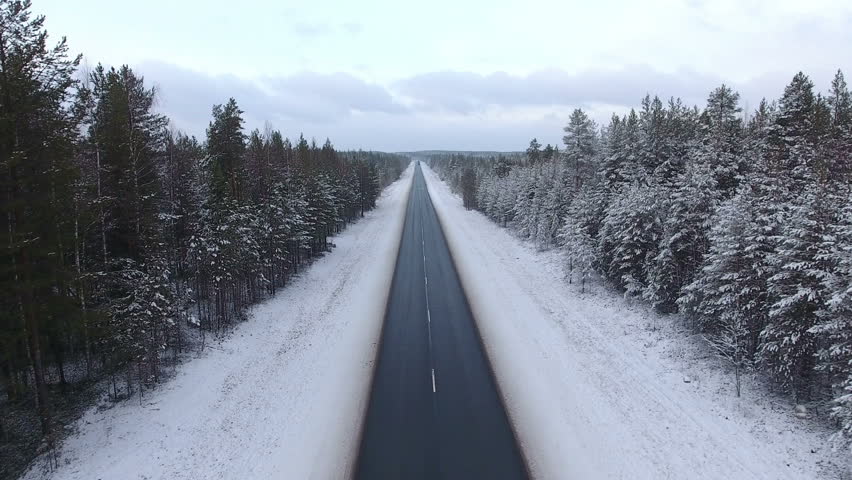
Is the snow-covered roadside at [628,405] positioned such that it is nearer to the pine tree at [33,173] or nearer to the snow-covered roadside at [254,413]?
the snow-covered roadside at [254,413]

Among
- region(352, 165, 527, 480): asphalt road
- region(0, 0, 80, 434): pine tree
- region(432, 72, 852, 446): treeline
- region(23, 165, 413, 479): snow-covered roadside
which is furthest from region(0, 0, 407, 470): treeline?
region(432, 72, 852, 446): treeline

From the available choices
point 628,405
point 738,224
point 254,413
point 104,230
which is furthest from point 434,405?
point 104,230

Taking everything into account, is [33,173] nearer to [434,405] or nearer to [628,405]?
[434,405]

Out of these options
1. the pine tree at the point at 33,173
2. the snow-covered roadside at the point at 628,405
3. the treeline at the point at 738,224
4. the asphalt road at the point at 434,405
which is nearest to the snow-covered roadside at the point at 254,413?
the asphalt road at the point at 434,405

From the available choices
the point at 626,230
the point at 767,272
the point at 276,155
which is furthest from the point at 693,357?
the point at 276,155

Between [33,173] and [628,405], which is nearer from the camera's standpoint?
[33,173]

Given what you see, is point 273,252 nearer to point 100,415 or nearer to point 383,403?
point 100,415
